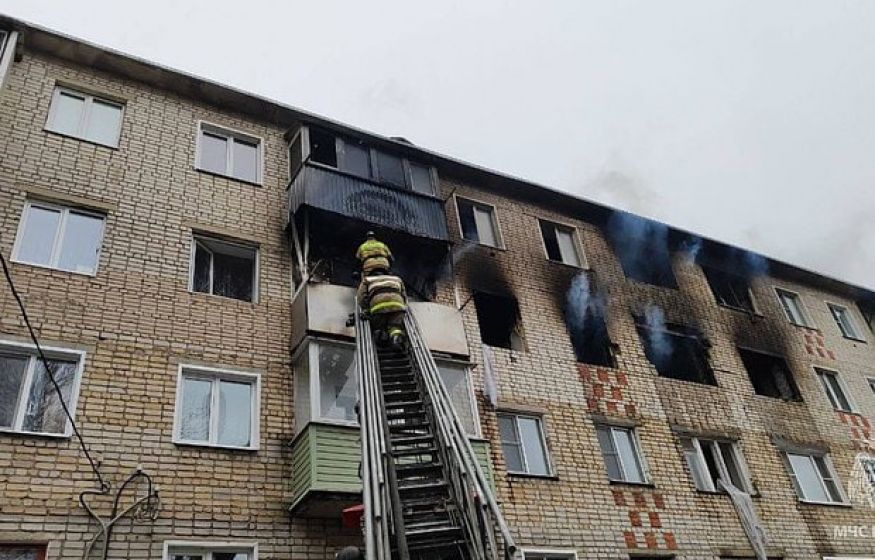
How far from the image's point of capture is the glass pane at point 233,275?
10.7 meters

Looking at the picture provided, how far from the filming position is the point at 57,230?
976 centimetres

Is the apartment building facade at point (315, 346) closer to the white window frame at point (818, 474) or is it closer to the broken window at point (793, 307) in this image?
the white window frame at point (818, 474)

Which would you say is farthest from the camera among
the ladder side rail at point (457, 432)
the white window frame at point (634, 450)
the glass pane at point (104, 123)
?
the white window frame at point (634, 450)

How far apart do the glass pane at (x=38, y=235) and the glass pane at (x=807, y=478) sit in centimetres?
1472

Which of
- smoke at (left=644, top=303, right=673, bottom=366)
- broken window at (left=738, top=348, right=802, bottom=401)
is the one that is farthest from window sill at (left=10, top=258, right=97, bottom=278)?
broken window at (left=738, top=348, right=802, bottom=401)

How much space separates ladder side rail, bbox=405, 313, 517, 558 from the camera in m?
4.45

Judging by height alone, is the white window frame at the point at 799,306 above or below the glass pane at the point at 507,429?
above

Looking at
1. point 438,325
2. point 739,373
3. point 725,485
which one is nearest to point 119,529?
point 438,325

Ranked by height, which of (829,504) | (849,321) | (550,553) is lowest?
(550,553)

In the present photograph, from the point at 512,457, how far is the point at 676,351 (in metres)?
6.26

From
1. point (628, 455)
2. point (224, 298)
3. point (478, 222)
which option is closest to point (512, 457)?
point (628, 455)

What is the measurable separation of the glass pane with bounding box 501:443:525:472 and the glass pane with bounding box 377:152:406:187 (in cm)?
532

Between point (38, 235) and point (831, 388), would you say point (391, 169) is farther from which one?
point (831, 388)

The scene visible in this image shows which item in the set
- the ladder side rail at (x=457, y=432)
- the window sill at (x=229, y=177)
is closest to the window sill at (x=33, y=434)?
the ladder side rail at (x=457, y=432)
